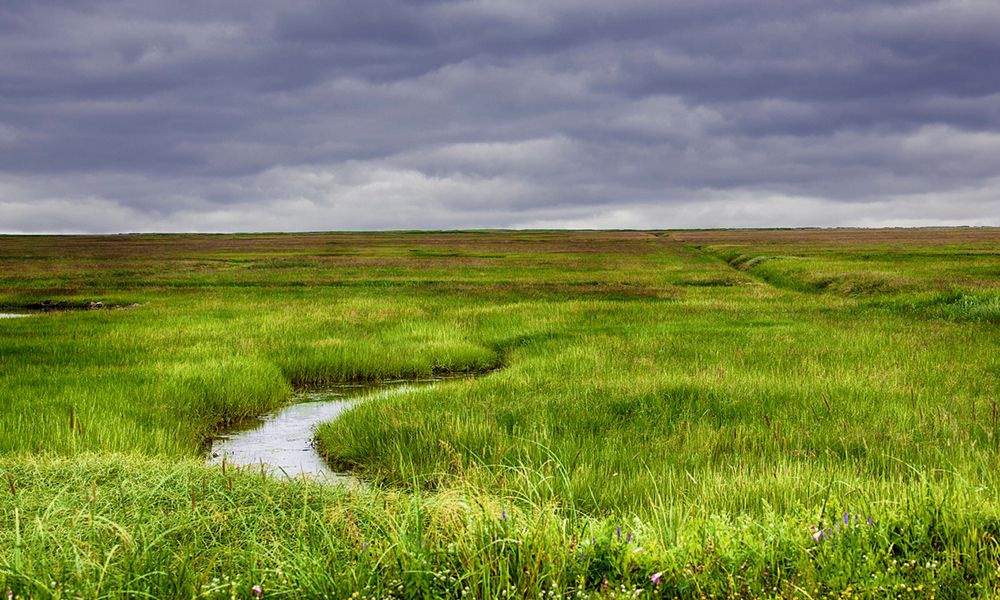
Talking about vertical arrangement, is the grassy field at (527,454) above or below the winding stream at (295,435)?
above

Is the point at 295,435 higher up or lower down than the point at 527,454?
lower down

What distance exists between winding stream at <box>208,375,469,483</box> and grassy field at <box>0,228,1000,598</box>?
353 mm

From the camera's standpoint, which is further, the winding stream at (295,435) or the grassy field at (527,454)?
the winding stream at (295,435)

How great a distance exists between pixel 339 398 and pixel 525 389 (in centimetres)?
379

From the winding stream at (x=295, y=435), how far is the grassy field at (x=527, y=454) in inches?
13.9

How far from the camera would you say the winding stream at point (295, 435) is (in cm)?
831

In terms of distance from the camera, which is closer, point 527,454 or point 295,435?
point 527,454

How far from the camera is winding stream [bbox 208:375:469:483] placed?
8.31 meters

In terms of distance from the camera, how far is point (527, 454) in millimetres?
5637

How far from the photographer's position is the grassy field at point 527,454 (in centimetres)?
398

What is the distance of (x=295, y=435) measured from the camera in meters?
9.95

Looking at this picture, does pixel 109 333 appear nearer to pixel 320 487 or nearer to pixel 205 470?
pixel 205 470

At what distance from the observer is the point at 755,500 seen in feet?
18.0

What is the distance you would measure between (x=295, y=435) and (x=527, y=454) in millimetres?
5431
